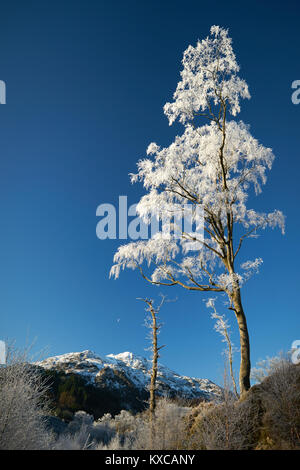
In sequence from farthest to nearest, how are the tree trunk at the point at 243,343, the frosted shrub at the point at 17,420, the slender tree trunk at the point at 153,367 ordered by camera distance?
the slender tree trunk at the point at 153,367 < the tree trunk at the point at 243,343 < the frosted shrub at the point at 17,420

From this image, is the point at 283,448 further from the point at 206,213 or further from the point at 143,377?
the point at 143,377

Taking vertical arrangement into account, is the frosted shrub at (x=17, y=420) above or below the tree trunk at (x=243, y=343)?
below

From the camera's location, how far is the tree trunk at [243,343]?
9344 millimetres

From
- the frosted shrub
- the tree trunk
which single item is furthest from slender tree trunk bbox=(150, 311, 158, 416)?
the frosted shrub

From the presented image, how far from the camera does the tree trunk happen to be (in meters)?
9.34

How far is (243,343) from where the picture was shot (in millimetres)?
9914

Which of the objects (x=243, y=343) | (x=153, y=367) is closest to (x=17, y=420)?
(x=243, y=343)

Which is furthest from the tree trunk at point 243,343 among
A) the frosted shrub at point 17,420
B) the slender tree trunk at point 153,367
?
the frosted shrub at point 17,420

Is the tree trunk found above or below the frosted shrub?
above

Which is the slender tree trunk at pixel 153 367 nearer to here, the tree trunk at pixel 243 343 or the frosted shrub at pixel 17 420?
the tree trunk at pixel 243 343

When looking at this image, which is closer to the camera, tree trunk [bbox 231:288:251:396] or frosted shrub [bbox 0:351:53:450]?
frosted shrub [bbox 0:351:53:450]

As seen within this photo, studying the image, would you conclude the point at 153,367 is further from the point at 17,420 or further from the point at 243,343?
the point at 17,420

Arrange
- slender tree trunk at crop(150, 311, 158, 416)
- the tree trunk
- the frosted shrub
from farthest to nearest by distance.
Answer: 1. slender tree trunk at crop(150, 311, 158, 416)
2. the tree trunk
3. the frosted shrub

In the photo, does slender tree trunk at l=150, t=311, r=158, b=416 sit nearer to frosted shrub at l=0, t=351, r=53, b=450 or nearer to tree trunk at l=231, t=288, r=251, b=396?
tree trunk at l=231, t=288, r=251, b=396
